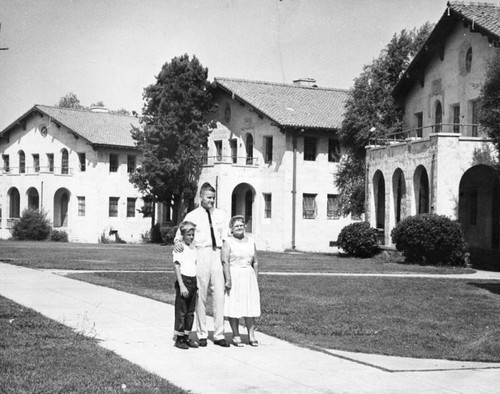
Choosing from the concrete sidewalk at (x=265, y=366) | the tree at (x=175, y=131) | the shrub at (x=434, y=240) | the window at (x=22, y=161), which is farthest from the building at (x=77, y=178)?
the concrete sidewalk at (x=265, y=366)

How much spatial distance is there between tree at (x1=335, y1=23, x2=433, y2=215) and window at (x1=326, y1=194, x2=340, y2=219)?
502 centimetres

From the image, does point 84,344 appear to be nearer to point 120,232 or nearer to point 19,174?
point 120,232

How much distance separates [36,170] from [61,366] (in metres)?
54.7

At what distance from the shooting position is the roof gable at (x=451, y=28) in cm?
3338

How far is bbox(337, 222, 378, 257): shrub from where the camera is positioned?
3647 centimetres

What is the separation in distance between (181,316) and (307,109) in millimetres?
39702

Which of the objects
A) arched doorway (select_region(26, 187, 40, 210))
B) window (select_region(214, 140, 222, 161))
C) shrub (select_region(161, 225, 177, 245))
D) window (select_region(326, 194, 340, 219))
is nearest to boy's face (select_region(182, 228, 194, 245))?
window (select_region(326, 194, 340, 219))

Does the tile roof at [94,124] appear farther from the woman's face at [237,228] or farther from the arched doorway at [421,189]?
the woman's face at [237,228]

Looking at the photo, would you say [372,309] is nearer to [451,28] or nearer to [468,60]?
[468,60]

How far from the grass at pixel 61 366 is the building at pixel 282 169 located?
119 feet

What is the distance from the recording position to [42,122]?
62125 mm

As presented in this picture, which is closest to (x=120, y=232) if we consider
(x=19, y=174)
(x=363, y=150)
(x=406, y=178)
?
(x=19, y=174)

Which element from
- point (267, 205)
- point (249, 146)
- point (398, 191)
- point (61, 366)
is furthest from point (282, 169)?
point (61, 366)

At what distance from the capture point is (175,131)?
5053 cm
